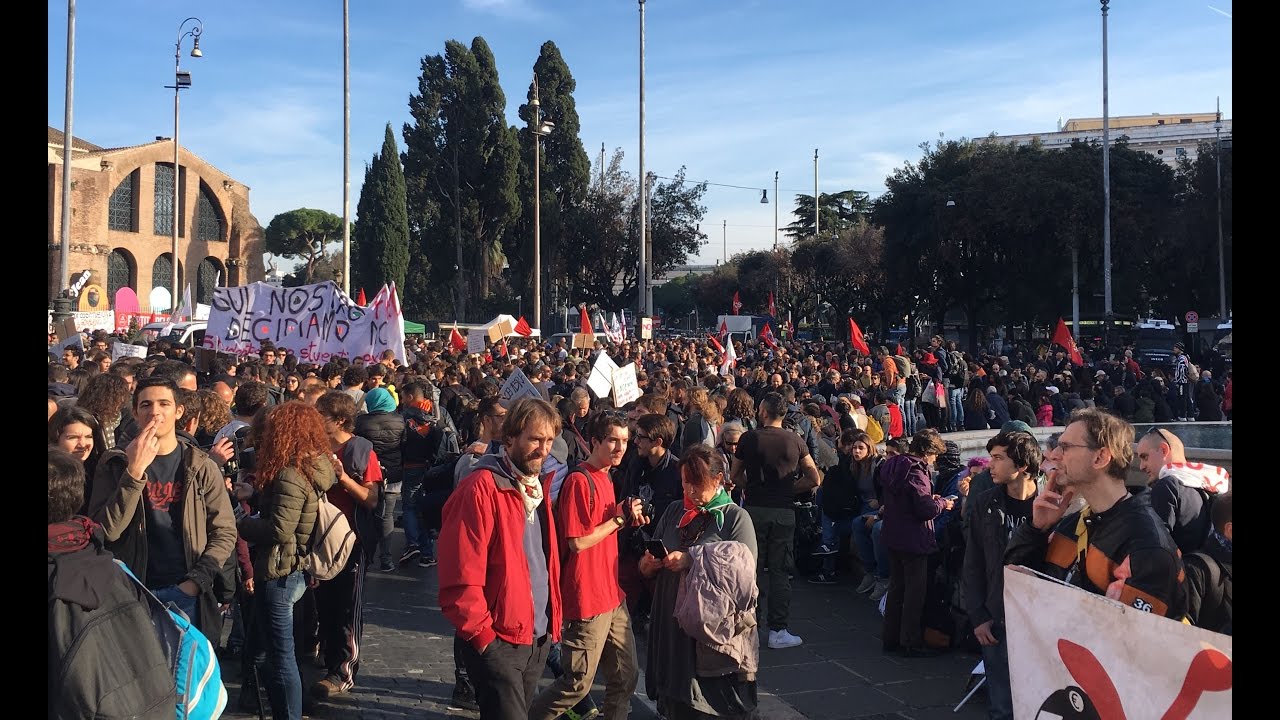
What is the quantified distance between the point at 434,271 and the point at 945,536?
150 feet

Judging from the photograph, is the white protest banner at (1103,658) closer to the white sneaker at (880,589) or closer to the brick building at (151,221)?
the white sneaker at (880,589)

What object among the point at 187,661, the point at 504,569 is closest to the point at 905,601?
the point at 504,569

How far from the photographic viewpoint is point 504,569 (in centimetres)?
397

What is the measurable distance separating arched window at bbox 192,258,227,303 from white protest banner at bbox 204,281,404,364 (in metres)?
51.8

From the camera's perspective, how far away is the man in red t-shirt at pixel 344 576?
5.84 metres

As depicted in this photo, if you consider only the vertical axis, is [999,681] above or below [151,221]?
below

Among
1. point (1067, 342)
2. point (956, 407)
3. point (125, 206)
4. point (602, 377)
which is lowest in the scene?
point (956, 407)

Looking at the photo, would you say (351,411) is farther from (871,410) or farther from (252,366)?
(871,410)

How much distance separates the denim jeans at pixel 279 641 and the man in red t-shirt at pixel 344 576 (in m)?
0.65

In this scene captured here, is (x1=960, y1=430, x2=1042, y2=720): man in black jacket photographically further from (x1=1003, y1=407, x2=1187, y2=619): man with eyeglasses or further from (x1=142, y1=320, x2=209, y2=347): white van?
(x1=142, y1=320, x2=209, y2=347): white van

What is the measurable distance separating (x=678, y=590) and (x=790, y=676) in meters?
2.01

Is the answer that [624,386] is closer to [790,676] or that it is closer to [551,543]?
[790,676]

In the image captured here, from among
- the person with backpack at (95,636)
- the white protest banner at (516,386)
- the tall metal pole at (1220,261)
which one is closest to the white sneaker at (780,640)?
the white protest banner at (516,386)
